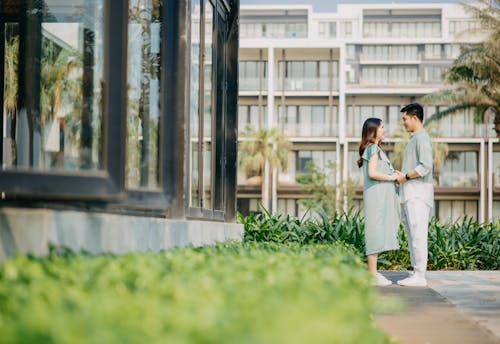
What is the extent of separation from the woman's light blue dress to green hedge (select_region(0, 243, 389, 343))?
5147 mm

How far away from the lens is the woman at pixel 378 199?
8.26 meters

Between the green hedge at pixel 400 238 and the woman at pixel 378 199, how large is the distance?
2.89 meters

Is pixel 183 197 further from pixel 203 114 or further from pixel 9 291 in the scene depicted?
pixel 9 291

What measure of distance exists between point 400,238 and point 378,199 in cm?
348

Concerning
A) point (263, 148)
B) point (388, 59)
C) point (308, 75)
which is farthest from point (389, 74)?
point (263, 148)

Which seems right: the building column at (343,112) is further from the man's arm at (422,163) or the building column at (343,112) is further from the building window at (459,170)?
the man's arm at (422,163)

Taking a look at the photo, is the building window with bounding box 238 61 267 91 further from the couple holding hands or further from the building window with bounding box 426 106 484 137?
the couple holding hands

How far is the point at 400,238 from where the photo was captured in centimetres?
1160

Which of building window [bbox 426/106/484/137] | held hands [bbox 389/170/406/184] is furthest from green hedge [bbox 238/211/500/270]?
building window [bbox 426/106/484/137]

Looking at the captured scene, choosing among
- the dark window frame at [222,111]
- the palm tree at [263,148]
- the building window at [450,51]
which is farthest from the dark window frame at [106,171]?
the building window at [450,51]

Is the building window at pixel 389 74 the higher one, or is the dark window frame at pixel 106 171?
the building window at pixel 389 74

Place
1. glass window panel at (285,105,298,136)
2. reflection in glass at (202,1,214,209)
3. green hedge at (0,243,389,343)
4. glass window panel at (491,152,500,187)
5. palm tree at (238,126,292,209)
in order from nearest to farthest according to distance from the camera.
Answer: green hedge at (0,243,389,343) < reflection in glass at (202,1,214,209) < palm tree at (238,126,292,209) < glass window panel at (491,152,500,187) < glass window panel at (285,105,298,136)

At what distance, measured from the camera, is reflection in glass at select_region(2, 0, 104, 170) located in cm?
394

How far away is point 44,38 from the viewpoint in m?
6.70
